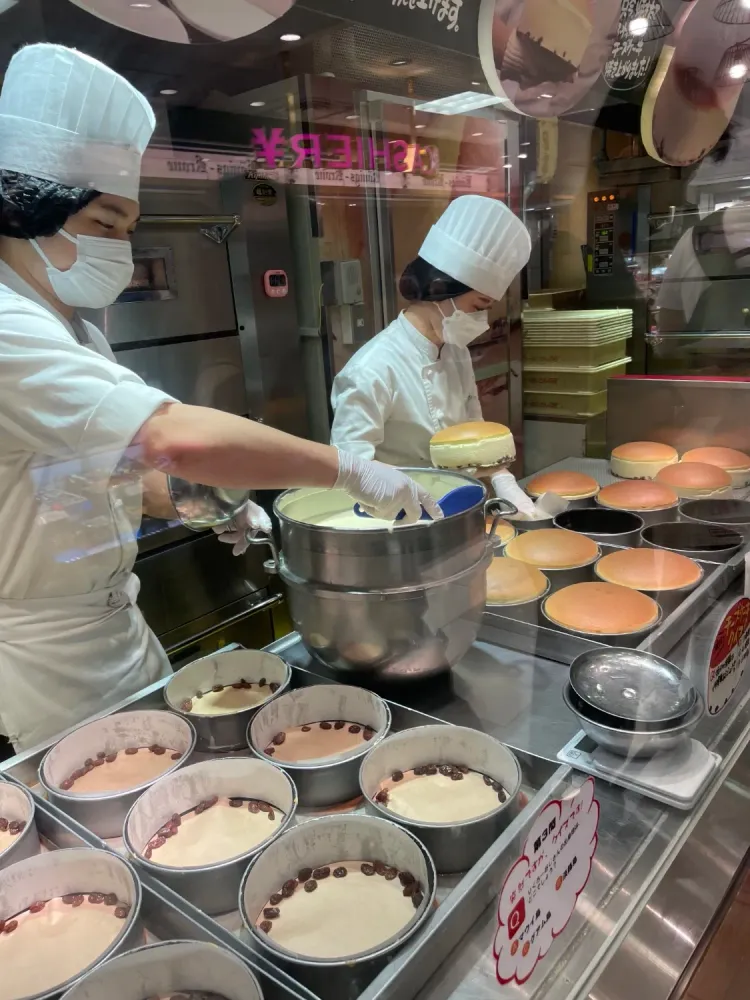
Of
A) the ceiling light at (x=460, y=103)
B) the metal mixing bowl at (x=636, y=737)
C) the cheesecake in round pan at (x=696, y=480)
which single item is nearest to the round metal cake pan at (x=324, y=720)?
the metal mixing bowl at (x=636, y=737)

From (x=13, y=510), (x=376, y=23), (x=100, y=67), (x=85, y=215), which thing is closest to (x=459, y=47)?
(x=376, y=23)

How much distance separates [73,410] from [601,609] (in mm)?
958

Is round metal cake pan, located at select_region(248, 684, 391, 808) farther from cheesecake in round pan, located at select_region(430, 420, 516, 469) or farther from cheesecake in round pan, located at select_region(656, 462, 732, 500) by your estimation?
cheesecake in round pan, located at select_region(656, 462, 732, 500)

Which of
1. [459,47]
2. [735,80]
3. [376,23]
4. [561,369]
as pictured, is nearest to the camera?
[376,23]

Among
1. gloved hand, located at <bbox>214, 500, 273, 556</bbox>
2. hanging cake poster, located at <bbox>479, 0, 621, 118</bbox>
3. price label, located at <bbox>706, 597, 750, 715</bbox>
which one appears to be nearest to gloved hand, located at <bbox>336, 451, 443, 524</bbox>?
gloved hand, located at <bbox>214, 500, 273, 556</bbox>

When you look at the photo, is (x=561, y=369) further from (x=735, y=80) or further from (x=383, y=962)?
(x=383, y=962)

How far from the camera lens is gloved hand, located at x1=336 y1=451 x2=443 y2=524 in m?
1.00

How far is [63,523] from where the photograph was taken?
1.10m

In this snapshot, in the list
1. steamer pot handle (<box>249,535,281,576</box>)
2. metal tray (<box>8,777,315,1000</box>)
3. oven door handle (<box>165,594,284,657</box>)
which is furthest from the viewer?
oven door handle (<box>165,594,284,657</box>)

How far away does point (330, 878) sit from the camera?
80 centimetres

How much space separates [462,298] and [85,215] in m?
1.21

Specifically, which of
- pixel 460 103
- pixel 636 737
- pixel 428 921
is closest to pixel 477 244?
pixel 460 103

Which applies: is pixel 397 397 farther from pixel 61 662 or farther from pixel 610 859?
pixel 610 859

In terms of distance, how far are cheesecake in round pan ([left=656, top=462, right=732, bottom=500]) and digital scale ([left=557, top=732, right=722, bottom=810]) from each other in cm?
109
